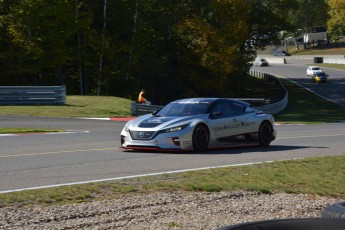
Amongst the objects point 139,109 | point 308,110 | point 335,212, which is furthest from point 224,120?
point 308,110

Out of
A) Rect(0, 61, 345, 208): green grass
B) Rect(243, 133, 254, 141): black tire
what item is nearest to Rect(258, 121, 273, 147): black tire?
Rect(243, 133, 254, 141): black tire

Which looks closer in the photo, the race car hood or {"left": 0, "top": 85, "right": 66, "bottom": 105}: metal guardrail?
the race car hood

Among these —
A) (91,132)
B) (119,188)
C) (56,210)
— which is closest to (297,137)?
(91,132)

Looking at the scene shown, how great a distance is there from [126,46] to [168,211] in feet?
135

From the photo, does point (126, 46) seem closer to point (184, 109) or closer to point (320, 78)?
point (184, 109)

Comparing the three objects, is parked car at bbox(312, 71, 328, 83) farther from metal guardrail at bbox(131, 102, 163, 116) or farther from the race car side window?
the race car side window

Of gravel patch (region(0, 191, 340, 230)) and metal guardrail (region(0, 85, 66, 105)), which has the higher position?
metal guardrail (region(0, 85, 66, 105))

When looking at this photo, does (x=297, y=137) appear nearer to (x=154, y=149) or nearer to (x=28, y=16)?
(x=154, y=149)

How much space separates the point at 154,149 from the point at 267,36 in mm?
58505

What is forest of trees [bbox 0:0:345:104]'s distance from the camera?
4441 cm

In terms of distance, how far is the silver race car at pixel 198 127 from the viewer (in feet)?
52.9

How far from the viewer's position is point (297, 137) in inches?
870

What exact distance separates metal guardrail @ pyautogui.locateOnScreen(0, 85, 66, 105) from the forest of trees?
1047 centimetres

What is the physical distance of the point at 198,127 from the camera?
1656 cm
